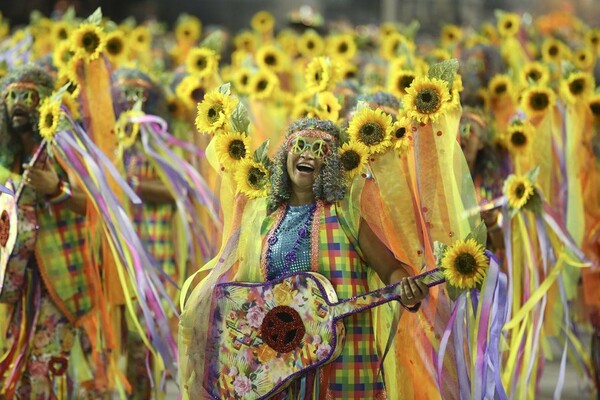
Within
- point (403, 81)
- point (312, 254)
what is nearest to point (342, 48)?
point (403, 81)

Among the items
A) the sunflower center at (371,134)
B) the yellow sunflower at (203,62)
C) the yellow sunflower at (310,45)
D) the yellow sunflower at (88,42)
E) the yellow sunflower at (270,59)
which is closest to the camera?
the sunflower center at (371,134)

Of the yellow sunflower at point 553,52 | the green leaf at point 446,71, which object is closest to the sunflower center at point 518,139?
the green leaf at point 446,71

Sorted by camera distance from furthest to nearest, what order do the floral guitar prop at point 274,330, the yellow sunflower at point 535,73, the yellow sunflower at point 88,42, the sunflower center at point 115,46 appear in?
the yellow sunflower at point 535,73, the sunflower center at point 115,46, the yellow sunflower at point 88,42, the floral guitar prop at point 274,330

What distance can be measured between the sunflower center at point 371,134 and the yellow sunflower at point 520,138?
2.05m

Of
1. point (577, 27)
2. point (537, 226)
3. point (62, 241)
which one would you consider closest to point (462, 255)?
point (537, 226)

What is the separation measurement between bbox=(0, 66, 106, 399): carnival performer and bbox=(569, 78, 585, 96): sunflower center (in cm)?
291

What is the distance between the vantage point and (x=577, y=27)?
49.9ft

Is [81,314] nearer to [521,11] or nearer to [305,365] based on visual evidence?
[305,365]

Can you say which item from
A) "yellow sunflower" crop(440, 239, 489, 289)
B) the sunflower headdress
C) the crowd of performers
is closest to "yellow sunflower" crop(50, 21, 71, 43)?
the crowd of performers

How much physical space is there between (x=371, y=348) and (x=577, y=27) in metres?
10.3

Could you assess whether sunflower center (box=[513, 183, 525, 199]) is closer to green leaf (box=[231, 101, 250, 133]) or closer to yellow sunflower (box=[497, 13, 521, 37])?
green leaf (box=[231, 101, 250, 133])

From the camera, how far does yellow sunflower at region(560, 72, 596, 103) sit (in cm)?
802

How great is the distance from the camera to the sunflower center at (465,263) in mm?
5426

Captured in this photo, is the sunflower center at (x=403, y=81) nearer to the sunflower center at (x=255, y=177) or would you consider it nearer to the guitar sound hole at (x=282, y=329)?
the sunflower center at (x=255, y=177)
